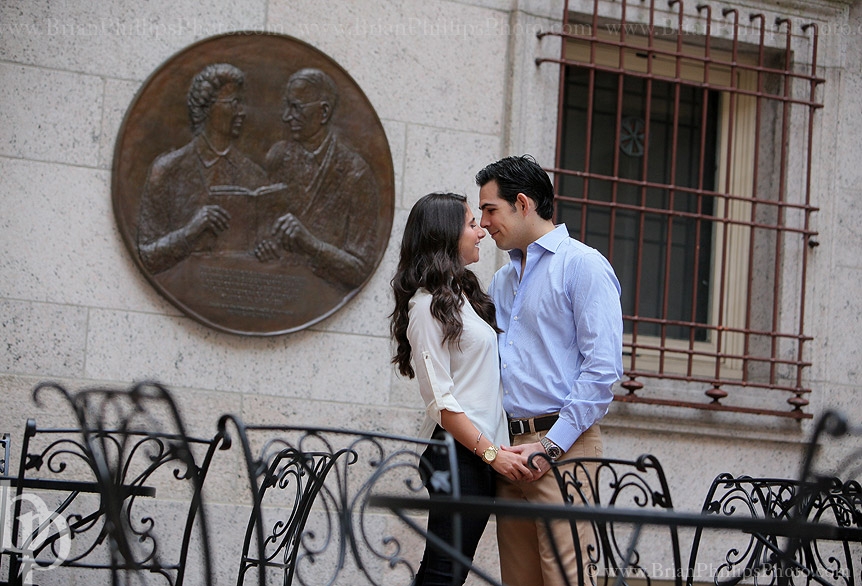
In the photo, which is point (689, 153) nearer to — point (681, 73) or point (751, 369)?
point (681, 73)

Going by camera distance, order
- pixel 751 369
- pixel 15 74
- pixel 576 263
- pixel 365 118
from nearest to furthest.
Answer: pixel 576 263
pixel 15 74
pixel 365 118
pixel 751 369

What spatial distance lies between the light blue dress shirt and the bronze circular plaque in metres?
1.80

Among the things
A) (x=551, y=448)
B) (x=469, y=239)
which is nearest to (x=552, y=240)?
(x=469, y=239)

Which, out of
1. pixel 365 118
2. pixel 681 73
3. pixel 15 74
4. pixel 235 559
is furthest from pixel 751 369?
pixel 15 74

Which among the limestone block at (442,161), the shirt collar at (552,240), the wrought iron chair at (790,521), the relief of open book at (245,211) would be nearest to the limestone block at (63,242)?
the relief of open book at (245,211)

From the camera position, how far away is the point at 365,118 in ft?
17.9

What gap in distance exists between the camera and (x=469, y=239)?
3600mm

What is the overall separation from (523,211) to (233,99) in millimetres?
2039

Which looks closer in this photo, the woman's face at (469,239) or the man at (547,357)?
the man at (547,357)

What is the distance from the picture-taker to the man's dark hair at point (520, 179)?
3746 mm

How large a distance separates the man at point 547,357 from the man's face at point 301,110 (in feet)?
5.96

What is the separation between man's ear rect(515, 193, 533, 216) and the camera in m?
3.75

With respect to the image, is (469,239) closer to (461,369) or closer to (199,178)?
(461,369)

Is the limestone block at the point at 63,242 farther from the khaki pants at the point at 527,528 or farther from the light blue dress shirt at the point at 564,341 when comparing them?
the khaki pants at the point at 527,528
